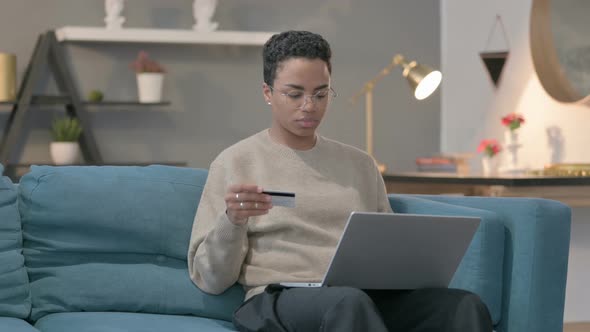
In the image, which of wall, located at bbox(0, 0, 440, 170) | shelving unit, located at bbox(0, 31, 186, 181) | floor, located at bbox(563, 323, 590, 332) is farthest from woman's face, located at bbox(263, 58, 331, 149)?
wall, located at bbox(0, 0, 440, 170)

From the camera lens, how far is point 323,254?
226cm

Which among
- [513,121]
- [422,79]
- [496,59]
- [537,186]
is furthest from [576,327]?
[496,59]

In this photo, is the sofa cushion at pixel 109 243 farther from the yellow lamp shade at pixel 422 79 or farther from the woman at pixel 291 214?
the yellow lamp shade at pixel 422 79

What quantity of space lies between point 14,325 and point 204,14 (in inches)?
123

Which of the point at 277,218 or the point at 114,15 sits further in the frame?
the point at 114,15

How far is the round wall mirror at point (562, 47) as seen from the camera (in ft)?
14.4

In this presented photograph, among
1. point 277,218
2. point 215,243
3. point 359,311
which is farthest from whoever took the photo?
point 277,218

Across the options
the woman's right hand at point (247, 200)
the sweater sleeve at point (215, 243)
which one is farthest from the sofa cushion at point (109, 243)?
the woman's right hand at point (247, 200)

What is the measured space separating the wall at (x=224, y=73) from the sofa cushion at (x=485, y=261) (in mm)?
3110

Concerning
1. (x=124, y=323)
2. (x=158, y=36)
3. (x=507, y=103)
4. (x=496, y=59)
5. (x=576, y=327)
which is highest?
(x=158, y=36)

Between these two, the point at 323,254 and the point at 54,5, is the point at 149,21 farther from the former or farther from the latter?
the point at 323,254

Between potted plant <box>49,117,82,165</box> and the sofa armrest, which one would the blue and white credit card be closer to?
the sofa armrest

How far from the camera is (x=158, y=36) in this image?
501 cm

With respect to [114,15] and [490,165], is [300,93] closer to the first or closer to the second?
[490,165]
